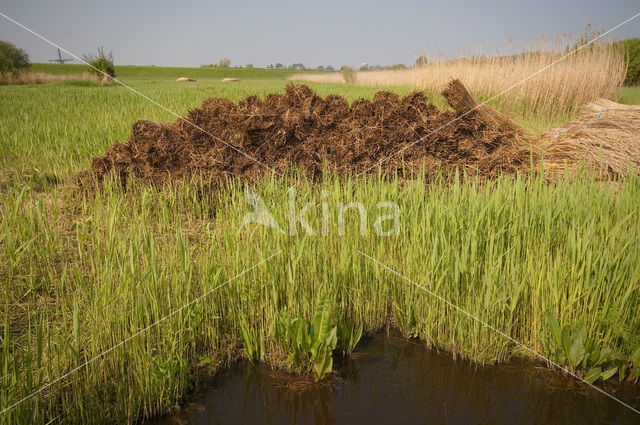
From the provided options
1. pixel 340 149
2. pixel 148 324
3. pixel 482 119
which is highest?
pixel 482 119

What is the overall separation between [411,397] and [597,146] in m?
4.14

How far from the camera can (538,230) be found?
9.92 ft

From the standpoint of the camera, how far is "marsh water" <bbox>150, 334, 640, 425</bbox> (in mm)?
2205

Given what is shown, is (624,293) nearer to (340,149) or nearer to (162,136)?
(340,149)

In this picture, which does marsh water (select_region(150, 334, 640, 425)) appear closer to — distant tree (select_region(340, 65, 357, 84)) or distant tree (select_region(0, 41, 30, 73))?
distant tree (select_region(0, 41, 30, 73))

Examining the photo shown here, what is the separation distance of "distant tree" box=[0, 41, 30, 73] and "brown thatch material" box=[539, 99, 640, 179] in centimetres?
1635

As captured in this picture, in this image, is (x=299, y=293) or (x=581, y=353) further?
(x=299, y=293)

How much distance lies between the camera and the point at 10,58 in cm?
1819

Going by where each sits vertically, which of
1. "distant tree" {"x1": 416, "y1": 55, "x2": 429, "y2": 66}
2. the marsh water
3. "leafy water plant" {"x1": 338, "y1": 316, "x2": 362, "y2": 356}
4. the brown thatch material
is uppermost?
"distant tree" {"x1": 416, "y1": 55, "x2": 429, "y2": 66}

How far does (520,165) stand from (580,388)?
3478 mm

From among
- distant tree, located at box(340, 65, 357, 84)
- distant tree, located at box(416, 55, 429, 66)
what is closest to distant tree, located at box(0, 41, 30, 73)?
distant tree, located at box(416, 55, 429, 66)

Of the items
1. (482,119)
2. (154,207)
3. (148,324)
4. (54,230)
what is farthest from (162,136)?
(482,119)

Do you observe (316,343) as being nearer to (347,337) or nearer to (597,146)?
(347,337)
